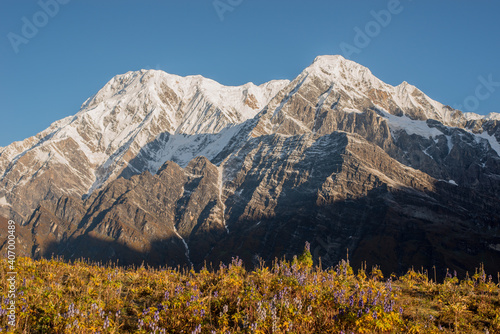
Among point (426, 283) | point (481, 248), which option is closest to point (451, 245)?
point (481, 248)

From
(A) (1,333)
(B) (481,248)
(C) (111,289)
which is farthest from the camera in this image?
(B) (481,248)

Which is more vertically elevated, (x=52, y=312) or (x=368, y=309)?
(x=368, y=309)

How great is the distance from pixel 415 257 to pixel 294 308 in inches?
7417

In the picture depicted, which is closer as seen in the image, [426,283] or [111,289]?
[111,289]

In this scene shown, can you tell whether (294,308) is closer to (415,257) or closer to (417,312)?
(417,312)

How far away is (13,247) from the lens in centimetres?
1413

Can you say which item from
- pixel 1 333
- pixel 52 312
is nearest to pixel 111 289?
pixel 52 312

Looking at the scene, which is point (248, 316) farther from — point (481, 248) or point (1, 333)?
point (481, 248)

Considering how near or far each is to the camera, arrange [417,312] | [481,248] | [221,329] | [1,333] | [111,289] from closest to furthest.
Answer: [1,333] → [221,329] → [417,312] → [111,289] → [481,248]

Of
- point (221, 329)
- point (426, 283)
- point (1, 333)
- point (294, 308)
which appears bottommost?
point (1, 333)

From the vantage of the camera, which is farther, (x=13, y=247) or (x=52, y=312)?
(x=13, y=247)

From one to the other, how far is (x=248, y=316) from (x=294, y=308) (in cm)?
127

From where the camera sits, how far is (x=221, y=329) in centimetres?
1062

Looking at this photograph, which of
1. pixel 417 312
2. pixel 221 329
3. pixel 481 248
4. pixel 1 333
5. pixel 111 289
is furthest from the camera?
pixel 481 248
